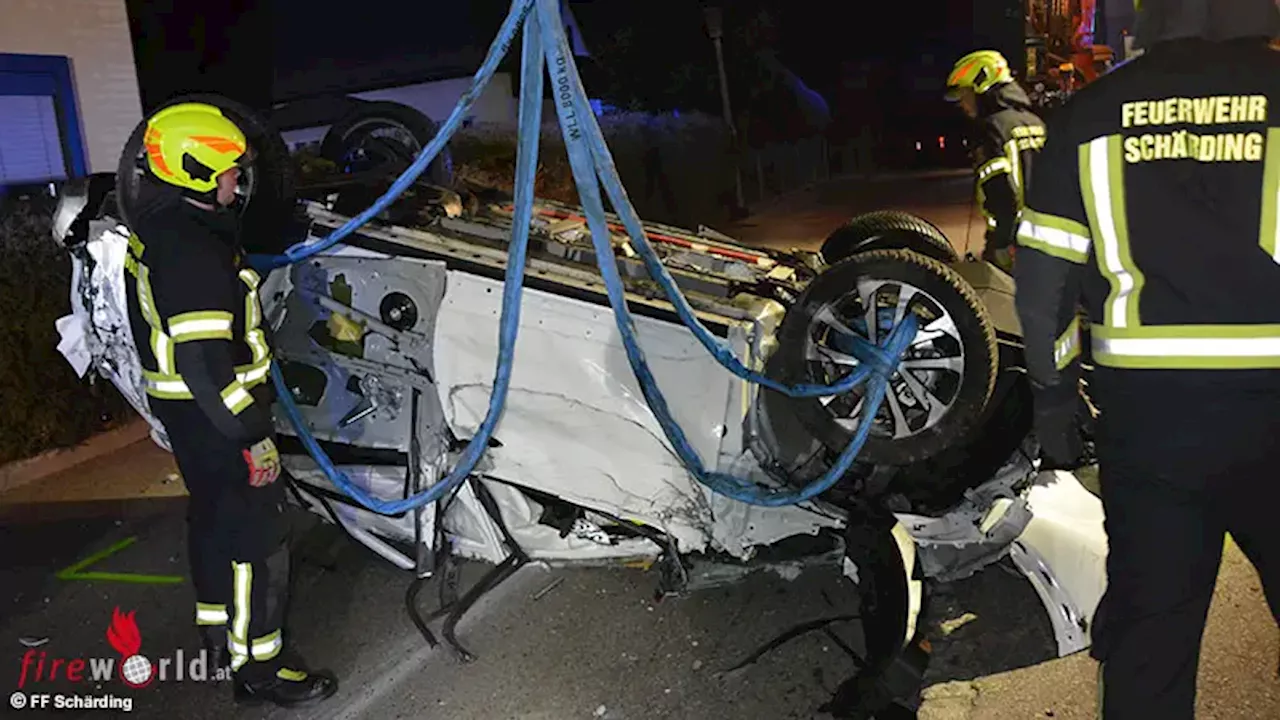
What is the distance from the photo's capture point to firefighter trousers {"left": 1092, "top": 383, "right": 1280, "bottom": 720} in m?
2.13

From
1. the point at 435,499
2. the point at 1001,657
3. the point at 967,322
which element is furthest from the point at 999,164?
the point at 435,499

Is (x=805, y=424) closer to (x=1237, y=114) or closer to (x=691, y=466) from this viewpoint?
(x=691, y=466)

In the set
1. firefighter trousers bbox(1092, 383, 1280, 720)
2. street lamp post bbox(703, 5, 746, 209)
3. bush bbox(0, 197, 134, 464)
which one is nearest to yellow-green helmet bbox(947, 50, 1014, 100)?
firefighter trousers bbox(1092, 383, 1280, 720)

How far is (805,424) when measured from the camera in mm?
3359

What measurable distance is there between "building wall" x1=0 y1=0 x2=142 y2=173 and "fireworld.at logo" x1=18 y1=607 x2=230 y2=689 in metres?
5.24

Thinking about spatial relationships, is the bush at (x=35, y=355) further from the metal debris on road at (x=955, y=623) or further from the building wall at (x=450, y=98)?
the building wall at (x=450, y=98)

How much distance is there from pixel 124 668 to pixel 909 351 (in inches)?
118

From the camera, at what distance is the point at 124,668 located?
3562 millimetres

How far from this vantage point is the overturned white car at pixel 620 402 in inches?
128

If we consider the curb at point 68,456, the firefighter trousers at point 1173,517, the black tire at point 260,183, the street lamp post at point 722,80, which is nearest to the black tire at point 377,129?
the black tire at point 260,183

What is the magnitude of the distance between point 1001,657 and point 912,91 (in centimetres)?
3625

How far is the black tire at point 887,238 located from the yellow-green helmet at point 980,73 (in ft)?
3.92

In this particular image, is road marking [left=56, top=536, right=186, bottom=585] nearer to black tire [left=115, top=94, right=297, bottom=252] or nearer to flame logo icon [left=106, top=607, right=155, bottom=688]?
flame logo icon [left=106, top=607, right=155, bottom=688]

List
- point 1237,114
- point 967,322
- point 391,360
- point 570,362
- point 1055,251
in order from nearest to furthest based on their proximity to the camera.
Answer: point 1237,114 < point 1055,251 < point 967,322 < point 570,362 < point 391,360
